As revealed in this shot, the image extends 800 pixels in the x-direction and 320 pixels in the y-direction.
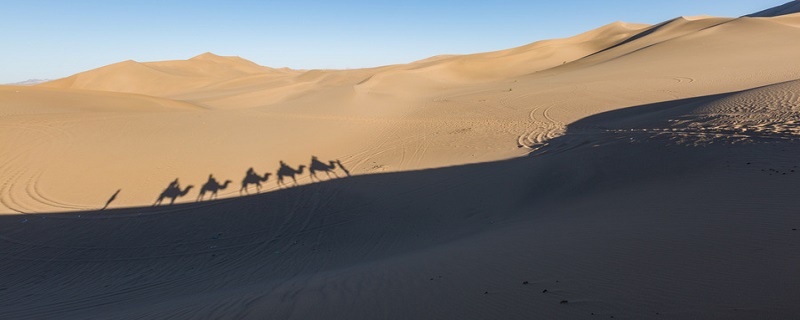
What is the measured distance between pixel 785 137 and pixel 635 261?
20.3 feet

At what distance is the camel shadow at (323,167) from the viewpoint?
11273 mm

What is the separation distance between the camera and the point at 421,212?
8383 millimetres

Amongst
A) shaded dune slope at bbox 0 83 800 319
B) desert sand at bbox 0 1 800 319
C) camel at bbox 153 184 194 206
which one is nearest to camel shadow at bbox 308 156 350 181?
desert sand at bbox 0 1 800 319

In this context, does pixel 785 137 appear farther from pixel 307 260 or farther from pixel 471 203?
pixel 307 260

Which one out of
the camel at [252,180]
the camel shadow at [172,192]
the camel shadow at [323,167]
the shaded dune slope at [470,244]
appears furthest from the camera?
the camel shadow at [323,167]

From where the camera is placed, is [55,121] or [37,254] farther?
[55,121]

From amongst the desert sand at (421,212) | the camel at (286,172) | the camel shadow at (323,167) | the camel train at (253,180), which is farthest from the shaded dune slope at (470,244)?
the camel at (286,172)

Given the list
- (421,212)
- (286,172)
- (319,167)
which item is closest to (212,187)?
(286,172)

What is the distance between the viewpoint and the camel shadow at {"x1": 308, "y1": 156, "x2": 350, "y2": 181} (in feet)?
37.0

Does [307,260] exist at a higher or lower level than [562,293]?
lower

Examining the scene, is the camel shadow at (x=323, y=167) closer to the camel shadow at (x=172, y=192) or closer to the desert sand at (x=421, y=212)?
the desert sand at (x=421, y=212)

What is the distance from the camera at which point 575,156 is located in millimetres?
9711

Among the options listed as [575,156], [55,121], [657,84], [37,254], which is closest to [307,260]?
[37,254]

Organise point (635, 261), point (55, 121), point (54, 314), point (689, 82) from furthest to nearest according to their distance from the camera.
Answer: point (689, 82)
point (55, 121)
point (54, 314)
point (635, 261)
